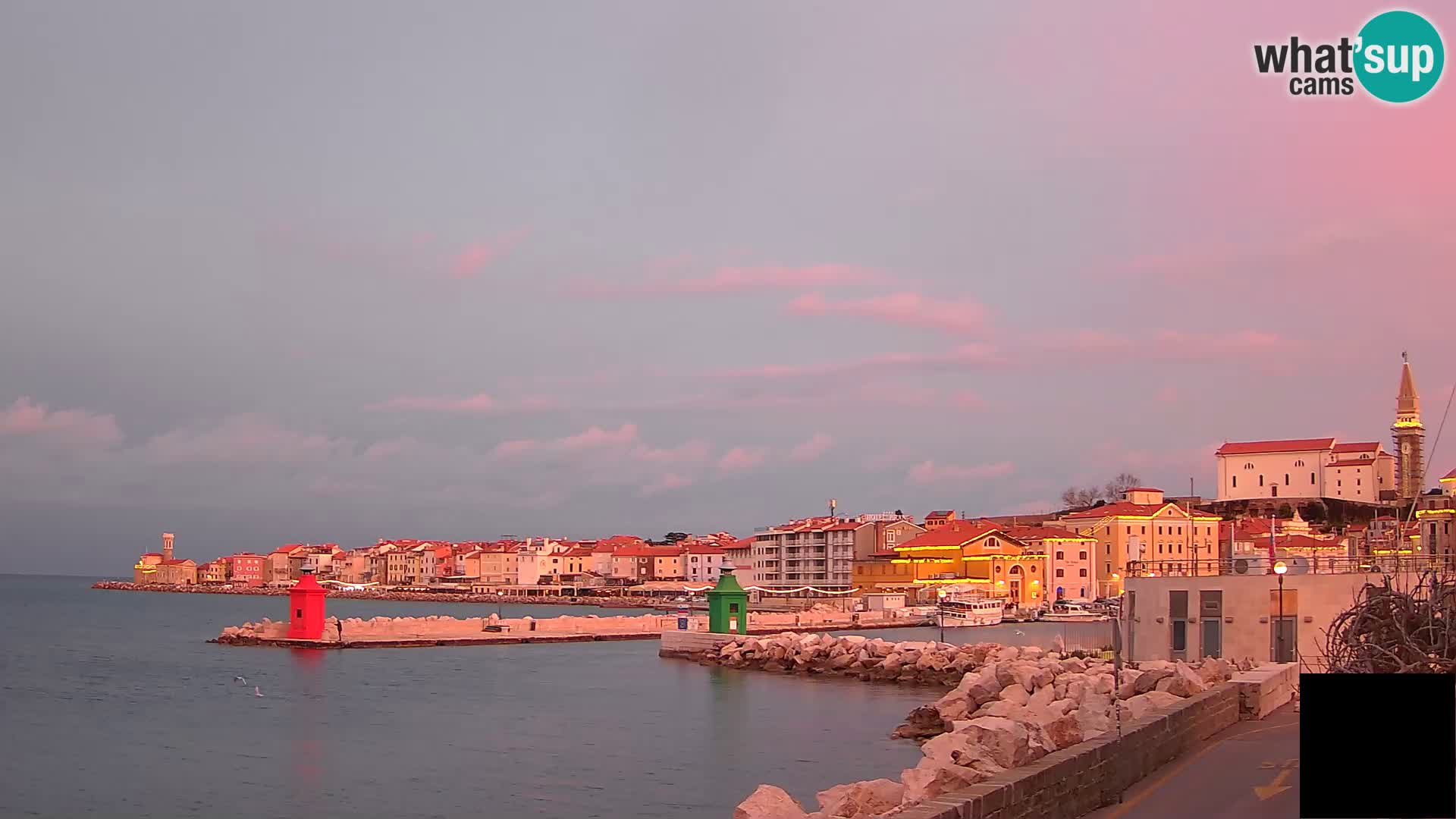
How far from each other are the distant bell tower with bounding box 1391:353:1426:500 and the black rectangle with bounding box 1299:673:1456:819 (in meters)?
122

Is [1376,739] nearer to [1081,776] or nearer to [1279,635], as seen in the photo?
[1081,776]

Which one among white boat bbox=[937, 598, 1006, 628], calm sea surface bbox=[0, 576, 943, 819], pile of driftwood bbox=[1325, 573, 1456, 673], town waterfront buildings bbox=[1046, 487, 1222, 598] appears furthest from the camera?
town waterfront buildings bbox=[1046, 487, 1222, 598]

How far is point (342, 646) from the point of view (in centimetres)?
5559

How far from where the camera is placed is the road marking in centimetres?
1171

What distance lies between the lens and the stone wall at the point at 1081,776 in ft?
29.5

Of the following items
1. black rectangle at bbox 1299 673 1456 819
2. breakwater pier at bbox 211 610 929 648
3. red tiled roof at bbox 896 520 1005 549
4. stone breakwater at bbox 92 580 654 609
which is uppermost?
black rectangle at bbox 1299 673 1456 819

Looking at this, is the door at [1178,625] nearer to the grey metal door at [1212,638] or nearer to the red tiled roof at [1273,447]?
the grey metal door at [1212,638]

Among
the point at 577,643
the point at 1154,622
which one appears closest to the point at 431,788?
the point at 1154,622

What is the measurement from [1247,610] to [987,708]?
17.2ft

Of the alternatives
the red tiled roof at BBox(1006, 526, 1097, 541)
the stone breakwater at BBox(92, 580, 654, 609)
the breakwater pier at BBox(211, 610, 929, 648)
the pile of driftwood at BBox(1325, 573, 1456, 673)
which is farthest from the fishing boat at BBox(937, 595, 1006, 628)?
the pile of driftwood at BBox(1325, 573, 1456, 673)

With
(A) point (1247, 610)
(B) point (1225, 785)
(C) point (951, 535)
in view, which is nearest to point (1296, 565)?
(A) point (1247, 610)

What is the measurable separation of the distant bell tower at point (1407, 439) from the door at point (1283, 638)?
101 metres

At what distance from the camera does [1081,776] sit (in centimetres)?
1092

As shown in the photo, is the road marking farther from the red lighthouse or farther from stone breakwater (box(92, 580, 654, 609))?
stone breakwater (box(92, 580, 654, 609))
